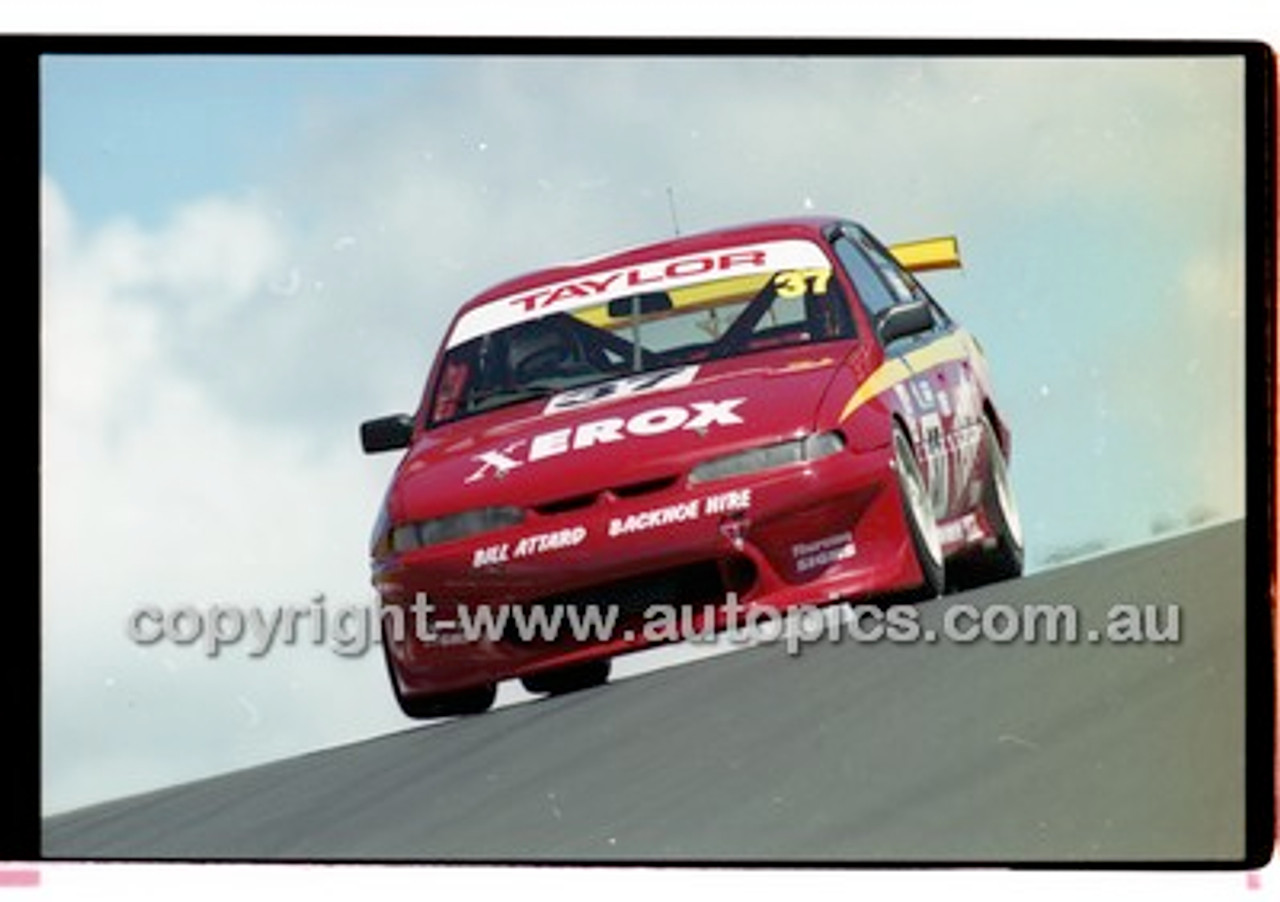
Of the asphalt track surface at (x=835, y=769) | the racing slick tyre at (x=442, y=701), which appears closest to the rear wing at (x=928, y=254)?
the asphalt track surface at (x=835, y=769)

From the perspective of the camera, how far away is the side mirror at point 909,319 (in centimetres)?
2073

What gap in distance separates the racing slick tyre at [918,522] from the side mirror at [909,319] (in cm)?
Result: 23

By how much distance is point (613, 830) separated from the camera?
67.0 feet

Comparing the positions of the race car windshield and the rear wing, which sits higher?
the rear wing

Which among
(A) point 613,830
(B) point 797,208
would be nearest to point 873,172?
(B) point 797,208

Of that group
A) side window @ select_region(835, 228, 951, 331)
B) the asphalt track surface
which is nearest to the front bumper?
the asphalt track surface

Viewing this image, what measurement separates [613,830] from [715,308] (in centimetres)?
129

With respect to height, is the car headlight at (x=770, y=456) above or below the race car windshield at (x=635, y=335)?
below

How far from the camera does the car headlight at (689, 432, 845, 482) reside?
20.5 meters

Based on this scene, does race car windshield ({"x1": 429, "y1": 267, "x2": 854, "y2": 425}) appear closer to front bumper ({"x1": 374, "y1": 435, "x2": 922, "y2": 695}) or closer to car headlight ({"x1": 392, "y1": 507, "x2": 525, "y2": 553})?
car headlight ({"x1": 392, "y1": 507, "x2": 525, "y2": 553})

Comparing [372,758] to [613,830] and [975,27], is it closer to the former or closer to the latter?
[613,830]
